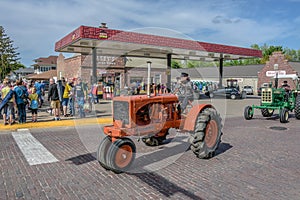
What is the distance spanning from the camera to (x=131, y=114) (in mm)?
4805

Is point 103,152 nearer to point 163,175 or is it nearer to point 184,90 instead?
point 163,175

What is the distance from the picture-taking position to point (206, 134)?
5730 mm

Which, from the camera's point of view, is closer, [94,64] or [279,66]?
[94,64]

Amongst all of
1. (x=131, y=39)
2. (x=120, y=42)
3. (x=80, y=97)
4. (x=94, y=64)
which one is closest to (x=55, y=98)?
(x=80, y=97)

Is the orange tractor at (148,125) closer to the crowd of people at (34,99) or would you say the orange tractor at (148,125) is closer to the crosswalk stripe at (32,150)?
the crosswalk stripe at (32,150)

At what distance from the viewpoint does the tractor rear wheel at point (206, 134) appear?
5379mm

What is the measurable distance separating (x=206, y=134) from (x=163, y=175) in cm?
157

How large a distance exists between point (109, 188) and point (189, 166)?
5.77 ft

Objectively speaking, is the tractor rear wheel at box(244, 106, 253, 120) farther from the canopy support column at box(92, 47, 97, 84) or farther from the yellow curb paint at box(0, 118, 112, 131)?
the canopy support column at box(92, 47, 97, 84)

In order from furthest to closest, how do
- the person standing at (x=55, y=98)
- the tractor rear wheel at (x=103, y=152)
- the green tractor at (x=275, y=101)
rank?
the green tractor at (x=275, y=101) < the person standing at (x=55, y=98) < the tractor rear wheel at (x=103, y=152)

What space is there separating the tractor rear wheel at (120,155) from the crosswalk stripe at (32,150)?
64.1 inches

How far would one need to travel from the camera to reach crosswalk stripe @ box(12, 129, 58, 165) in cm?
547

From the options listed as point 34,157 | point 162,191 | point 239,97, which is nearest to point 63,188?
point 162,191

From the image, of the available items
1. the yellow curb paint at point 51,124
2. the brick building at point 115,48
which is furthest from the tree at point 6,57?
the yellow curb paint at point 51,124
